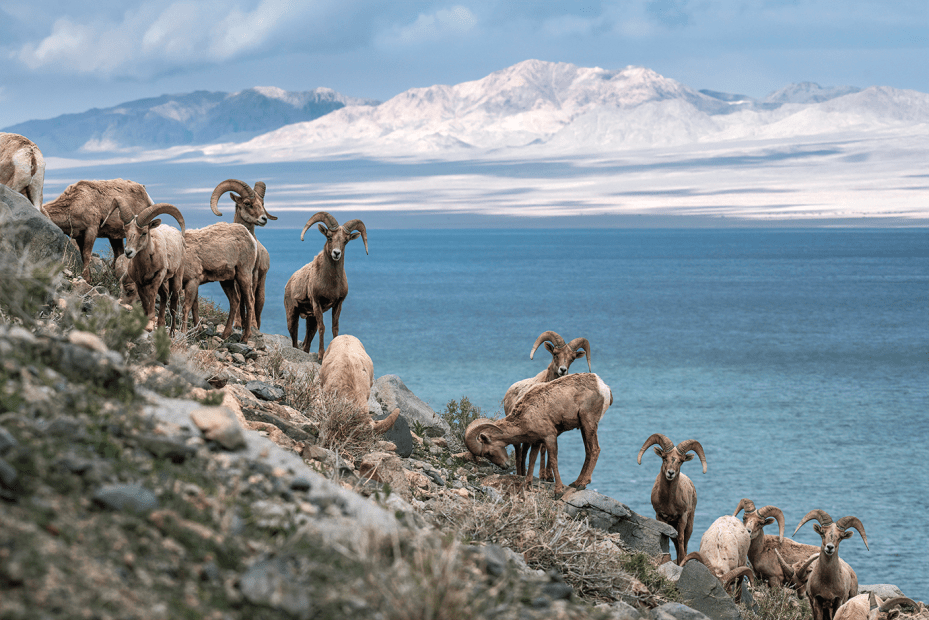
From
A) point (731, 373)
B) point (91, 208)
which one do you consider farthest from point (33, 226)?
point (731, 373)

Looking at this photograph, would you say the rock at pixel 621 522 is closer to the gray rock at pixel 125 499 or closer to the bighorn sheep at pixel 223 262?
the bighorn sheep at pixel 223 262

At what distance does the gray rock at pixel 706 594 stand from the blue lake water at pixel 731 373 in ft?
71.5

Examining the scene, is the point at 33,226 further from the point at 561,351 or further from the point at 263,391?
the point at 561,351

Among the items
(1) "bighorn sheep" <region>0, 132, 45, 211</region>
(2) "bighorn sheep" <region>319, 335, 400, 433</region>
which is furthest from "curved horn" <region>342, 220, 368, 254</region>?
(1) "bighorn sheep" <region>0, 132, 45, 211</region>

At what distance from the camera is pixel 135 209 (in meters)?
14.2

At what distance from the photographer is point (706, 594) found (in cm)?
978

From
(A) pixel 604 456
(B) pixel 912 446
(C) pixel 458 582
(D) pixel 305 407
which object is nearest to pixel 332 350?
(D) pixel 305 407

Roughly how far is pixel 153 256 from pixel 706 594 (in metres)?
8.90

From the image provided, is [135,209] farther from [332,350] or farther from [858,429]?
[858,429]

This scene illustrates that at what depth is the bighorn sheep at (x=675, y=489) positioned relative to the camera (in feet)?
42.3

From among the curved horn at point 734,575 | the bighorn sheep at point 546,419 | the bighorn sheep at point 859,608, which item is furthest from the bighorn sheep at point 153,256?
the bighorn sheep at point 859,608

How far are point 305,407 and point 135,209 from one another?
19.6ft

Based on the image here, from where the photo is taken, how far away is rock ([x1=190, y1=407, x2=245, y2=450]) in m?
5.15

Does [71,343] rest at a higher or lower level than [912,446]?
higher
